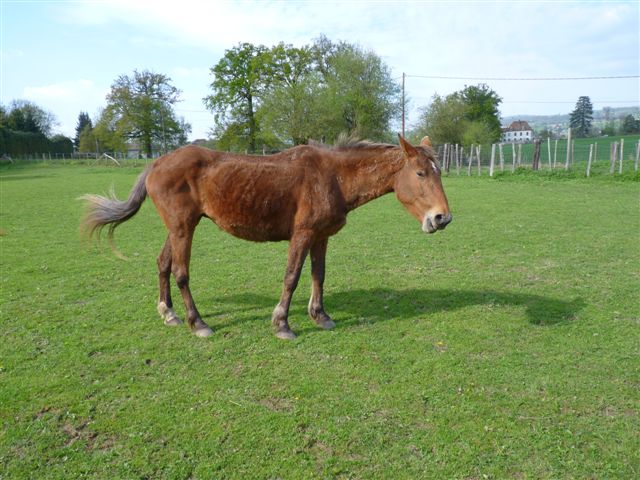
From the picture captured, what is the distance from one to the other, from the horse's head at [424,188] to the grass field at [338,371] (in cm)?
139

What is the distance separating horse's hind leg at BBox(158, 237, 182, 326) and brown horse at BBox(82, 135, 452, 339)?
401 mm

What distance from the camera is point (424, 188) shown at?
5.03 m

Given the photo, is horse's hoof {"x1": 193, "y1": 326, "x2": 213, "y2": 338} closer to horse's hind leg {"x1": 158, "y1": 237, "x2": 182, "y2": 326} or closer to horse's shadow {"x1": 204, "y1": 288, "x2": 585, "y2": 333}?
horse's shadow {"x1": 204, "y1": 288, "x2": 585, "y2": 333}

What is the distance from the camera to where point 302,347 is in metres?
5.09

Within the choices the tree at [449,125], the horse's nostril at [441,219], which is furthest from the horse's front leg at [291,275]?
the tree at [449,125]

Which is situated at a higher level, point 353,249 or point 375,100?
point 375,100

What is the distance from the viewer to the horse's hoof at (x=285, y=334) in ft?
17.4

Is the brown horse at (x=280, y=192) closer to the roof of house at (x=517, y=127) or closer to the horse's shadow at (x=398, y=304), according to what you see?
the horse's shadow at (x=398, y=304)

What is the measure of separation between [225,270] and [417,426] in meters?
5.35

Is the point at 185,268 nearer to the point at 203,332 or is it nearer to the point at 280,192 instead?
the point at 203,332

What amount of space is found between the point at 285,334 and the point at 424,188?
88.9 inches

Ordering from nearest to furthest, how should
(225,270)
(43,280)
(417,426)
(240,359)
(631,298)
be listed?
(417,426) < (240,359) < (631,298) < (43,280) < (225,270)

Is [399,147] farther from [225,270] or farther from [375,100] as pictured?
[375,100]

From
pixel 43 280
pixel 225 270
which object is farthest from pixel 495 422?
pixel 43 280
